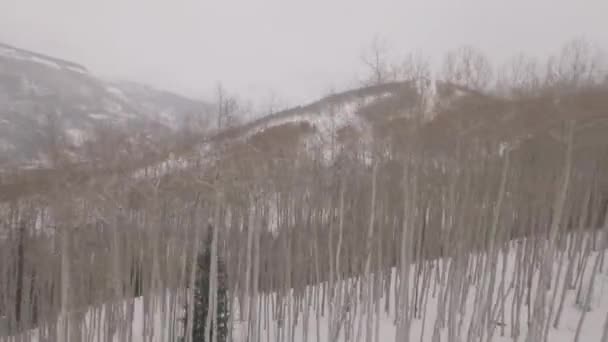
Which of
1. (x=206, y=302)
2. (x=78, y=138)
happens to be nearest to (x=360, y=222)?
(x=206, y=302)

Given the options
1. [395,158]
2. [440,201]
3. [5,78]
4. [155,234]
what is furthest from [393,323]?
[5,78]

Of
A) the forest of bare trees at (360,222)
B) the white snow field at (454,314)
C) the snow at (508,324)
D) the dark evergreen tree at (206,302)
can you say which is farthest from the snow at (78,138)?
the snow at (508,324)

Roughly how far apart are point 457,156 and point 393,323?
3688 mm

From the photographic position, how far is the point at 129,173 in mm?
6801

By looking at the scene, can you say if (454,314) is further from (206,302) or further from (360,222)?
Result: (206,302)

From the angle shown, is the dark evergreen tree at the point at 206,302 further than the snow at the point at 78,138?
No

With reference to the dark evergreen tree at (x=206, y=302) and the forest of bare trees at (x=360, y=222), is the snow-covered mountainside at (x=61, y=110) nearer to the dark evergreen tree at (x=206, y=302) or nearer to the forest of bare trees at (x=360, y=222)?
the forest of bare trees at (x=360, y=222)

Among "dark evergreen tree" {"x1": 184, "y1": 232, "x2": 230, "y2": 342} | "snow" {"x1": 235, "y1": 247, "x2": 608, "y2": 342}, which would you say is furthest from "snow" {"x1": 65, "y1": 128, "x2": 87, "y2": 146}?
"snow" {"x1": 235, "y1": 247, "x2": 608, "y2": 342}

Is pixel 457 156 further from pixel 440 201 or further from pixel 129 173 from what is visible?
pixel 129 173

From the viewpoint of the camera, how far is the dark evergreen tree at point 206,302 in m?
7.30

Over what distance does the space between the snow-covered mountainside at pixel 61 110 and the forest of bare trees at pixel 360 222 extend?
5.07 feet

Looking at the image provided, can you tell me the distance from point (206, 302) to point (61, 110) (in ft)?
57.6

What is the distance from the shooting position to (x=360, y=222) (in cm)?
809

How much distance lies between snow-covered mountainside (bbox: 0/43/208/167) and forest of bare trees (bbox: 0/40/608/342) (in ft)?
5.07
